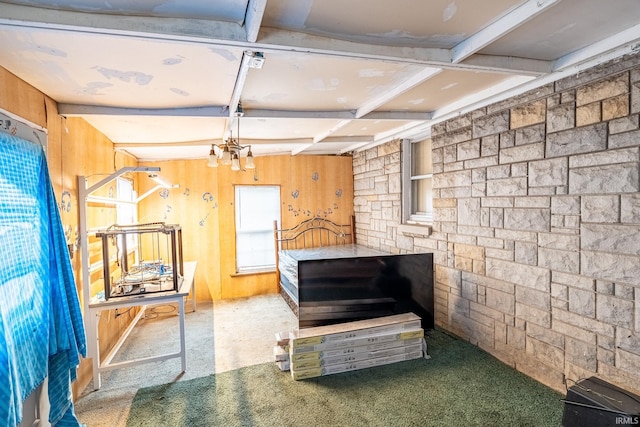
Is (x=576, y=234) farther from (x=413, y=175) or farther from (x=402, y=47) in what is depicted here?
(x=413, y=175)

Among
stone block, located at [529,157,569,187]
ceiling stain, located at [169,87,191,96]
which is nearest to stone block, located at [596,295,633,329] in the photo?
stone block, located at [529,157,569,187]

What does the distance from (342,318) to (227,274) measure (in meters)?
2.39

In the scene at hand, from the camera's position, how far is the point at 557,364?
2363 millimetres

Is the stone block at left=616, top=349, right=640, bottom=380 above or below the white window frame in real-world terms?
below

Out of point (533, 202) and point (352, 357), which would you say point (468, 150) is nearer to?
point (533, 202)

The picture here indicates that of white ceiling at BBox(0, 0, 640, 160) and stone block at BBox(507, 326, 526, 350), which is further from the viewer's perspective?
stone block at BBox(507, 326, 526, 350)

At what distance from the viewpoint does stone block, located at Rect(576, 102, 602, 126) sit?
6.77ft

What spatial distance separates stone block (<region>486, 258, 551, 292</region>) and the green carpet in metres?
0.72

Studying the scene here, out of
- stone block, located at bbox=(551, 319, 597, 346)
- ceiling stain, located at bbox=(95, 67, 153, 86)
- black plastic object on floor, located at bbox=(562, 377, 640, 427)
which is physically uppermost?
ceiling stain, located at bbox=(95, 67, 153, 86)

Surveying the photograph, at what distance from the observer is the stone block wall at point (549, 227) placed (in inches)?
77.3

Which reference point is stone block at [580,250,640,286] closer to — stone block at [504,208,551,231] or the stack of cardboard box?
stone block at [504,208,551,231]

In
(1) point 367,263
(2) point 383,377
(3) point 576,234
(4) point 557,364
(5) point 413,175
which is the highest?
(5) point 413,175

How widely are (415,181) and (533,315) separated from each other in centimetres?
203

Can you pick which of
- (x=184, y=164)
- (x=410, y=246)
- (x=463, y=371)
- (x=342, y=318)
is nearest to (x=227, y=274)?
(x=184, y=164)
